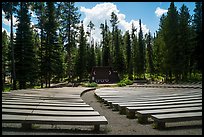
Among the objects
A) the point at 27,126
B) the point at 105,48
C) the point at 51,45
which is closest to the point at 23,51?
the point at 51,45

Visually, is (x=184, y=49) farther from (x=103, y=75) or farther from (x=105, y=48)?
(x=105, y=48)

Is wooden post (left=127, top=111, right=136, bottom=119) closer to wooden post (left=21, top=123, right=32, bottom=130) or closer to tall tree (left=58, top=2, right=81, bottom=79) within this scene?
wooden post (left=21, top=123, right=32, bottom=130)

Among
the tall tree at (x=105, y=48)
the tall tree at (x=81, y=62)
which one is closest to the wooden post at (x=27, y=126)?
the tall tree at (x=81, y=62)

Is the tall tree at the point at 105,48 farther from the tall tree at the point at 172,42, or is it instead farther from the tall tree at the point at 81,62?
the tall tree at the point at 172,42

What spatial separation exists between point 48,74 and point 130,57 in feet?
119

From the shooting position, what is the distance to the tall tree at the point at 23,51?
3003 cm

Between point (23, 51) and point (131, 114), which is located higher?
point (23, 51)

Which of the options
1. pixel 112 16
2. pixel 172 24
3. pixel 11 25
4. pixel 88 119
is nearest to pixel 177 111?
pixel 88 119

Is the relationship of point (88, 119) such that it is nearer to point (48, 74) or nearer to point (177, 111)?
point (177, 111)

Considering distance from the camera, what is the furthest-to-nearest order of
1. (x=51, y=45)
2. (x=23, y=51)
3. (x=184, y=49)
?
(x=184, y=49) < (x=51, y=45) < (x=23, y=51)

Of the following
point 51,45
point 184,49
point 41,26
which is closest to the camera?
point 51,45

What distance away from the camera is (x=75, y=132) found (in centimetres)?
660

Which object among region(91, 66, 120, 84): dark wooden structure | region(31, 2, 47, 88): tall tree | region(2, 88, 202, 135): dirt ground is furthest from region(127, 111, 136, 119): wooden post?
region(91, 66, 120, 84): dark wooden structure

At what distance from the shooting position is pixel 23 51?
1207 inches
